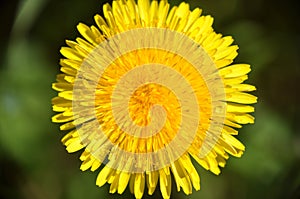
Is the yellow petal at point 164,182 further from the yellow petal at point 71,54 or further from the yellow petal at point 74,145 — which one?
the yellow petal at point 71,54

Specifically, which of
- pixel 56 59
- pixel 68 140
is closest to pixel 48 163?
pixel 56 59

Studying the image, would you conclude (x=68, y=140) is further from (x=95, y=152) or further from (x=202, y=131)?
(x=202, y=131)

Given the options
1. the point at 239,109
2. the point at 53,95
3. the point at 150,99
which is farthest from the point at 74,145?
the point at 53,95

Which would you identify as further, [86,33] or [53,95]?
[53,95]

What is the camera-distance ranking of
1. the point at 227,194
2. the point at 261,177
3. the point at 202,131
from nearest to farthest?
1. the point at 202,131
2. the point at 261,177
3. the point at 227,194

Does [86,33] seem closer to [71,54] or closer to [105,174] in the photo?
[71,54]

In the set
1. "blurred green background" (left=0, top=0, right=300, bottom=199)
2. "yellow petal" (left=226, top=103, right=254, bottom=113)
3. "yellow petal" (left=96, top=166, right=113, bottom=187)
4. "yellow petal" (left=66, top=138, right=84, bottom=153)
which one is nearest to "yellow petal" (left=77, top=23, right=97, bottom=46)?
"yellow petal" (left=66, top=138, right=84, bottom=153)
